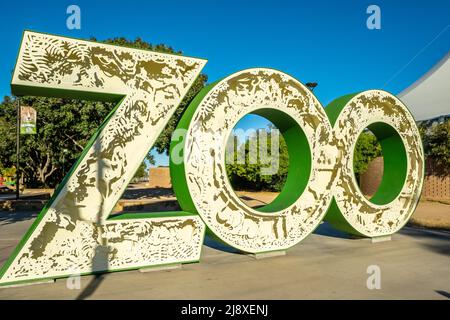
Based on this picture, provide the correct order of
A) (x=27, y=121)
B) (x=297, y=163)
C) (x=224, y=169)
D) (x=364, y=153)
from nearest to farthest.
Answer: (x=224, y=169)
(x=297, y=163)
(x=27, y=121)
(x=364, y=153)

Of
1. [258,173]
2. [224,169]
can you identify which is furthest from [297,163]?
[258,173]

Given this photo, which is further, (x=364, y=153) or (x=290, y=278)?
(x=364, y=153)

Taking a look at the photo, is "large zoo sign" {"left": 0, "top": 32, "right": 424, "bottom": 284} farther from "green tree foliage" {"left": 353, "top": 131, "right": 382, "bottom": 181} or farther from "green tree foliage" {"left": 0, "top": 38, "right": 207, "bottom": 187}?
"green tree foliage" {"left": 353, "top": 131, "right": 382, "bottom": 181}

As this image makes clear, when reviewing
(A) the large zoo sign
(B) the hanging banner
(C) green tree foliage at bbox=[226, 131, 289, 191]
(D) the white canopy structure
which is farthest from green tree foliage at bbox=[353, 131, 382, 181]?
(B) the hanging banner

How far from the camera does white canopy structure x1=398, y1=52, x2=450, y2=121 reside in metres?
24.4

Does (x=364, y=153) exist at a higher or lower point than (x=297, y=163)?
higher

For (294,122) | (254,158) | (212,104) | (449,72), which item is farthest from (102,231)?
(449,72)

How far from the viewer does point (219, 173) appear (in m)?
6.86

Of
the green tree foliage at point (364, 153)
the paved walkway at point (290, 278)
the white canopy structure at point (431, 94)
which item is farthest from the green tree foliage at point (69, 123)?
the white canopy structure at point (431, 94)

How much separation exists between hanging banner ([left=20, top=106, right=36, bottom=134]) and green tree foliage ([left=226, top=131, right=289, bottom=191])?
14355 millimetres

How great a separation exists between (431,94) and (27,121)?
2548 cm

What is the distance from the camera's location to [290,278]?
19.6 feet

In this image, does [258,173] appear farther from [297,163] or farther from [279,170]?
[297,163]
